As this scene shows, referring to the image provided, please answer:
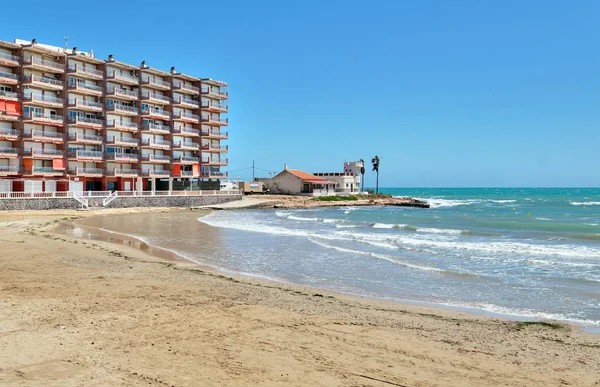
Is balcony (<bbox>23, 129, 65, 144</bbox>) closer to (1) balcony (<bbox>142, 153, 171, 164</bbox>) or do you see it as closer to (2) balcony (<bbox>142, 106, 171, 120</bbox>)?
(1) balcony (<bbox>142, 153, 171, 164</bbox>)

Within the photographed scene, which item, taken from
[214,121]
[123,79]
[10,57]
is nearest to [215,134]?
[214,121]

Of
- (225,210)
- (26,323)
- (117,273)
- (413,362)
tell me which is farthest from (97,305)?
(225,210)

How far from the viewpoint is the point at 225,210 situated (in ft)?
222

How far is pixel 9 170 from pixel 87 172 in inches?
390

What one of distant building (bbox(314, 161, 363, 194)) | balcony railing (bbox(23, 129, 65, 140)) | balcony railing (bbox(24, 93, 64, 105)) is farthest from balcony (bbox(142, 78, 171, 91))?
distant building (bbox(314, 161, 363, 194))

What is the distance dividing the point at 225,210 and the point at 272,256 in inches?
1756

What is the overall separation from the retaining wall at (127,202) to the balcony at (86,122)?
11.5 meters

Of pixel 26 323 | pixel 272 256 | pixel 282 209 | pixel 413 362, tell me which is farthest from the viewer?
pixel 282 209

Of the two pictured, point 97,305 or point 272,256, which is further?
point 272,256

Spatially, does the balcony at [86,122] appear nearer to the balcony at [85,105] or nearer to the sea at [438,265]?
the balcony at [85,105]

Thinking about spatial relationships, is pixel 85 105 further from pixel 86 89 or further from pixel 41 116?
pixel 41 116

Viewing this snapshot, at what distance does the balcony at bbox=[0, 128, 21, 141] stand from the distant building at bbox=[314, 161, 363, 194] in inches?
2313

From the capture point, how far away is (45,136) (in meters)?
59.2

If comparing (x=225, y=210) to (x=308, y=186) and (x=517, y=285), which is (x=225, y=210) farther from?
(x=517, y=285)
